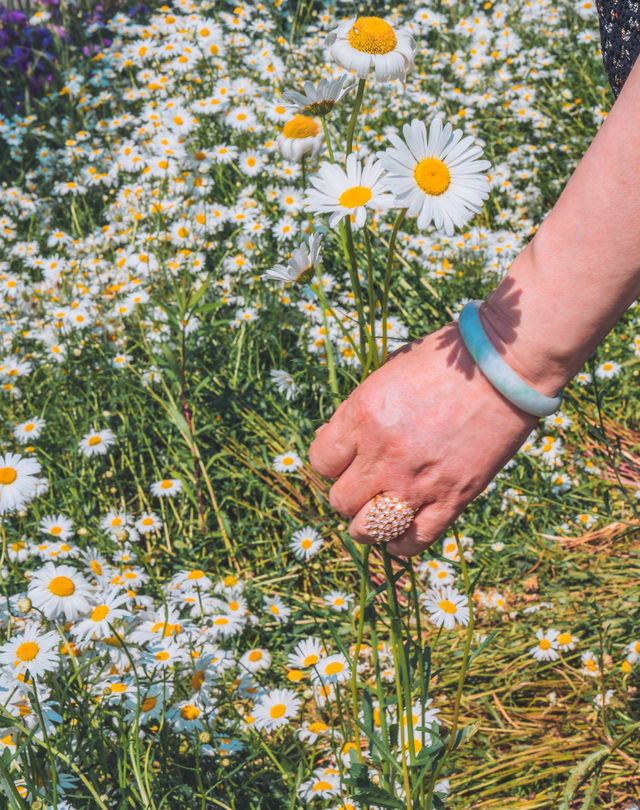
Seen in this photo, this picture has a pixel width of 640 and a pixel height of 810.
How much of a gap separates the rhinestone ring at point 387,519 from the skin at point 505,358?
0.04ft

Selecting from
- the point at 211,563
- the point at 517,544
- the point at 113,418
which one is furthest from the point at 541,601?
the point at 113,418

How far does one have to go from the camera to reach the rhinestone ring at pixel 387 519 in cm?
102

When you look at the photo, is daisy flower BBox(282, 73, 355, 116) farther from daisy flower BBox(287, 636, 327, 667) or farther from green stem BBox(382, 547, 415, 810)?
daisy flower BBox(287, 636, 327, 667)

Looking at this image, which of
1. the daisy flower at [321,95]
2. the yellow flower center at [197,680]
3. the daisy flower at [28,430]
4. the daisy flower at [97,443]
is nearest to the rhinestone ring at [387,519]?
the daisy flower at [321,95]

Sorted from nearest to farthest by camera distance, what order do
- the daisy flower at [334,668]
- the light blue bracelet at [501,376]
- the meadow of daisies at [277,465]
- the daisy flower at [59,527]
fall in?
the light blue bracelet at [501,376]
the meadow of daisies at [277,465]
the daisy flower at [334,668]
the daisy flower at [59,527]

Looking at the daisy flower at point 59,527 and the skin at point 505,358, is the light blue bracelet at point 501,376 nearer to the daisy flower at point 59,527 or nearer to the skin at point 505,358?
the skin at point 505,358

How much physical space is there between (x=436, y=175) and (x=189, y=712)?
1.01m

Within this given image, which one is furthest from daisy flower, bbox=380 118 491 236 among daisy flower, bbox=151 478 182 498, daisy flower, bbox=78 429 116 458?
daisy flower, bbox=78 429 116 458

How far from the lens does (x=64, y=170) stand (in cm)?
400

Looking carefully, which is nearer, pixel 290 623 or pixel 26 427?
pixel 290 623

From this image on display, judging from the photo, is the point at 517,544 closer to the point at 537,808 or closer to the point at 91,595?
the point at 537,808

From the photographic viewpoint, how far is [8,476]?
68.1 inches

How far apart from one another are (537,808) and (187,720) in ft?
2.22

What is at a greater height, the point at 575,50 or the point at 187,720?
the point at 575,50
